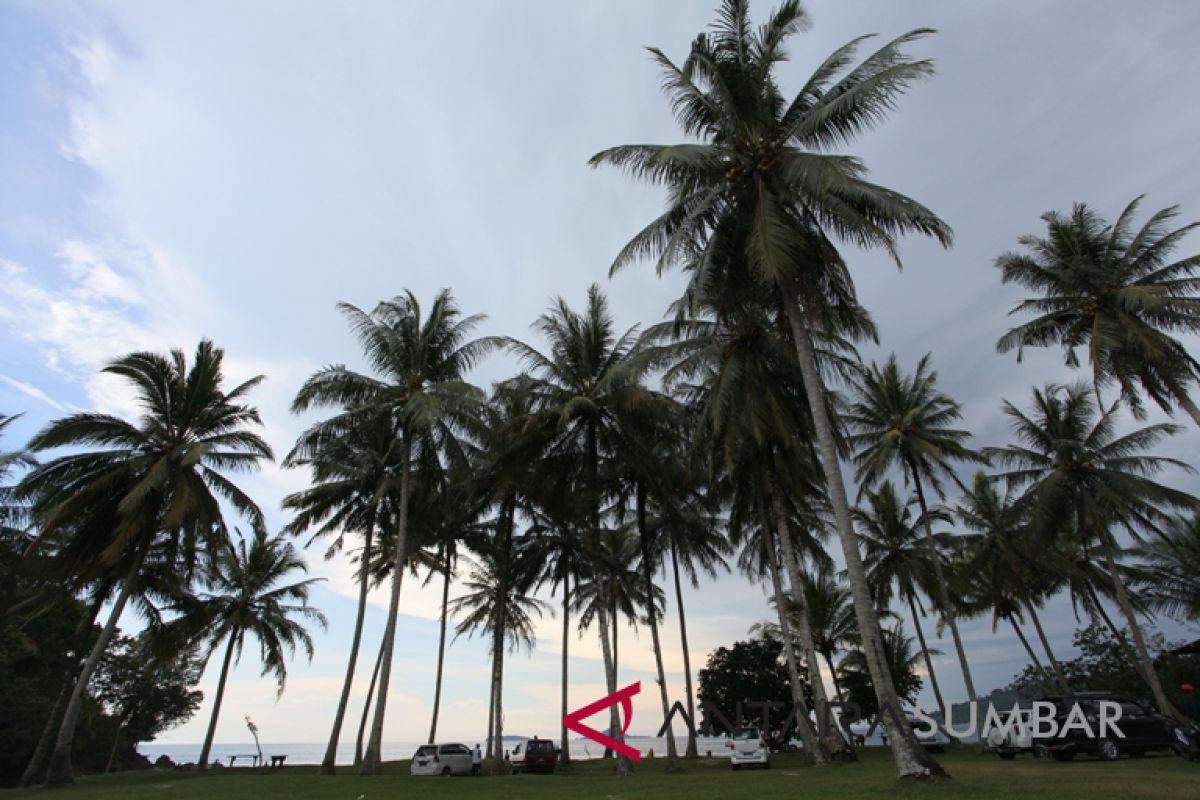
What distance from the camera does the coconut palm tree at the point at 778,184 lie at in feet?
44.1

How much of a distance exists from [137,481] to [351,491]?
27.8 ft

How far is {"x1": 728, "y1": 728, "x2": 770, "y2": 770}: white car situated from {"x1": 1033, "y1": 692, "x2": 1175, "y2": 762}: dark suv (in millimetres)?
9577

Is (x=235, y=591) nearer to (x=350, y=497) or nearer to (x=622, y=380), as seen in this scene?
(x=350, y=497)

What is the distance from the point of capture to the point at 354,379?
23344mm

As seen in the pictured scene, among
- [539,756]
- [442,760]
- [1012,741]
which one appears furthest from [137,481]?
[1012,741]

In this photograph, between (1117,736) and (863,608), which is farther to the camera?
(1117,736)

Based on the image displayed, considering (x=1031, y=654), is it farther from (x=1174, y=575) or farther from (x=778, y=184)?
(x=778, y=184)

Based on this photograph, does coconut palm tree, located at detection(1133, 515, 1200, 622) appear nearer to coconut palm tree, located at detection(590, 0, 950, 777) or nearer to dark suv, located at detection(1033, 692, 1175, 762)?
dark suv, located at detection(1033, 692, 1175, 762)

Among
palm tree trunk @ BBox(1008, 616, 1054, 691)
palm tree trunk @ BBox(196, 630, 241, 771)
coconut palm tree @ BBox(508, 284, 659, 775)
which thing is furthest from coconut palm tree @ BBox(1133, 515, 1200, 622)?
palm tree trunk @ BBox(196, 630, 241, 771)

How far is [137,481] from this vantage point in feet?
71.4

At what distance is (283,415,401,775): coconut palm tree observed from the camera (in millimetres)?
26141

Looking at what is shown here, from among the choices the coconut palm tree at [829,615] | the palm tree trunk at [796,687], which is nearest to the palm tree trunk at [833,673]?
the coconut palm tree at [829,615]

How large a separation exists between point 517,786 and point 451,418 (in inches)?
470

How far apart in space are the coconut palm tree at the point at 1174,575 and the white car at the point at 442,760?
31.7 metres
